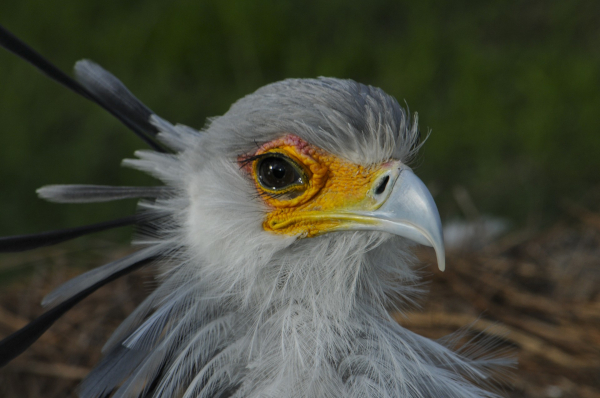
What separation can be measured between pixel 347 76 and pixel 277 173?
9.06 feet

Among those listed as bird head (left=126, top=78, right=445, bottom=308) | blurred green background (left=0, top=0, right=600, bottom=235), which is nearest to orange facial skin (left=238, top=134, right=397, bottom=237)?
bird head (left=126, top=78, right=445, bottom=308)

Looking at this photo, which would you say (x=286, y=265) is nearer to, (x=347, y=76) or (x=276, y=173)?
(x=276, y=173)

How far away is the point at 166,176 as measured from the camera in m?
1.53

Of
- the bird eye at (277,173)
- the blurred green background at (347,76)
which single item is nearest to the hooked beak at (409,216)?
the bird eye at (277,173)

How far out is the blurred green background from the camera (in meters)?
3.58

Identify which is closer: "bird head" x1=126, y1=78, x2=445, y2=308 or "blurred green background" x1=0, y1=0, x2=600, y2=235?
"bird head" x1=126, y1=78, x2=445, y2=308

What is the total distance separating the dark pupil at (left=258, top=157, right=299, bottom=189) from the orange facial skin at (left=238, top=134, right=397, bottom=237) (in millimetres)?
22

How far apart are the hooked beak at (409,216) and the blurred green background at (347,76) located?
220cm

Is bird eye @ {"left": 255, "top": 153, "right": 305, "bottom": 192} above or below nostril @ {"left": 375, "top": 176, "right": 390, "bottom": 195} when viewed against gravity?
above

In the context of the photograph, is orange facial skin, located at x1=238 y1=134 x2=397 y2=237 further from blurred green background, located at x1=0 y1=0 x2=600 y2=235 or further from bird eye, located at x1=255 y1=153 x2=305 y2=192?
blurred green background, located at x1=0 y1=0 x2=600 y2=235

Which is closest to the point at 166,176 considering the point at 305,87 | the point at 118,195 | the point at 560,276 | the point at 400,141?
the point at 118,195

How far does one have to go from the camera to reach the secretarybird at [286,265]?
1299 millimetres

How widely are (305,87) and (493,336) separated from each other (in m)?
1.05

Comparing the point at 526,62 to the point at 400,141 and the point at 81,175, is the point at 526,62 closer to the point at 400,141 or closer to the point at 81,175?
the point at 81,175
